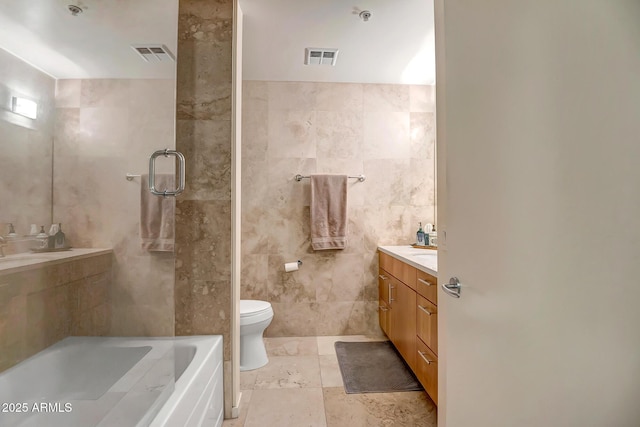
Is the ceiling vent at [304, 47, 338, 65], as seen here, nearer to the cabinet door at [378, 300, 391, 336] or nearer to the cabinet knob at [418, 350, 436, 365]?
the cabinet door at [378, 300, 391, 336]

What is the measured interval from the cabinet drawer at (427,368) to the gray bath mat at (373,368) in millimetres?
207

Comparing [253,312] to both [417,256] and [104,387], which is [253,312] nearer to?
[104,387]

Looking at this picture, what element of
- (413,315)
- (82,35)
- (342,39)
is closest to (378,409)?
(413,315)

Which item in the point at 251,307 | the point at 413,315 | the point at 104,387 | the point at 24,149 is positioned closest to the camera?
the point at 24,149

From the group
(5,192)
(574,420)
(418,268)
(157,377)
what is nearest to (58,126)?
(5,192)

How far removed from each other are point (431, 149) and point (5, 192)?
290cm

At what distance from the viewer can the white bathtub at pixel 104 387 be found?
2.66ft

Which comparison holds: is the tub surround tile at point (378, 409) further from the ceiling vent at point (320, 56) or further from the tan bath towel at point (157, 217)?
the ceiling vent at point (320, 56)

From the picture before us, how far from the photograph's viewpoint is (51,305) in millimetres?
900

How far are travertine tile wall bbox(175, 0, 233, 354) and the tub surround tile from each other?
66cm

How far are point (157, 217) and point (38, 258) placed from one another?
530 mm

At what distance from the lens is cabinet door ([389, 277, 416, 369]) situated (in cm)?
190

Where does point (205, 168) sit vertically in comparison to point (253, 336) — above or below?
above

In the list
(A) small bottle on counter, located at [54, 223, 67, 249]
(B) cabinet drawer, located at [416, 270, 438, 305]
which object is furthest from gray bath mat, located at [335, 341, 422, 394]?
(A) small bottle on counter, located at [54, 223, 67, 249]
